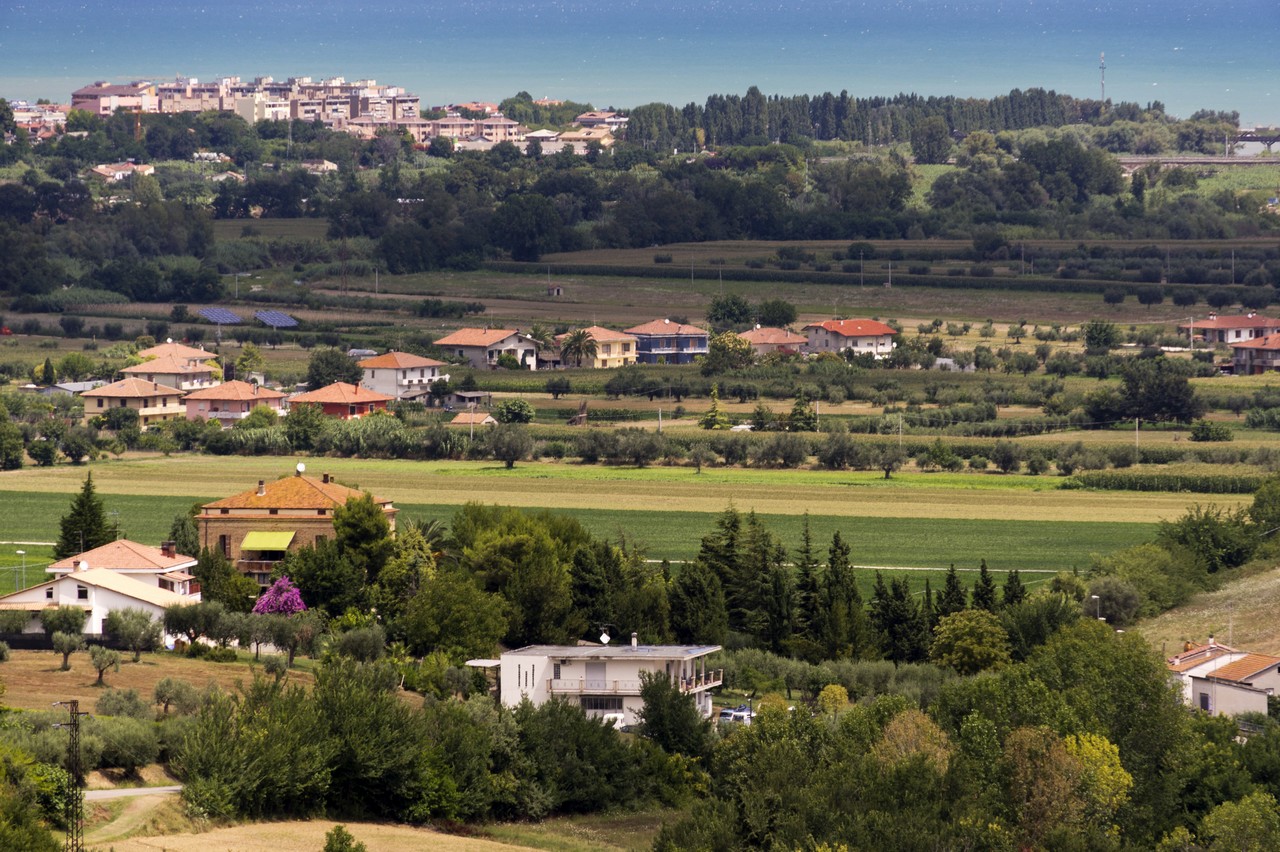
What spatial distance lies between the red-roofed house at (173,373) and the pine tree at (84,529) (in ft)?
109

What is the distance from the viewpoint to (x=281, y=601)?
46.9 meters

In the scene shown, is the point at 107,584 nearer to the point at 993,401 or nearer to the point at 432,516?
the point at 432,516

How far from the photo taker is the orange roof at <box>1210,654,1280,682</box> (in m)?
40.7

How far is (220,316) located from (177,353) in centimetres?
1904

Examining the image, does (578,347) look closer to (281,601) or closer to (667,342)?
(667,342)

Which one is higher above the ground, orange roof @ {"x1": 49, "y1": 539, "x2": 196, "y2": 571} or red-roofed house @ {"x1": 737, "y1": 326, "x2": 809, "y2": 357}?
red-roofed house @ {"x1": 737, "y1": 326, "x2": 809, "y2": 357}

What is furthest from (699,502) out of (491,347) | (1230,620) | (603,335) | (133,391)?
(603,335)

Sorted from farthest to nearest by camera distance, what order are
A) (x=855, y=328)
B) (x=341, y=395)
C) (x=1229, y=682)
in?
(x=855, y=328) → (x=341, y=395) → (x=1229, y=682)

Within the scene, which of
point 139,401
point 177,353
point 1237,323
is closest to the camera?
point 139,401

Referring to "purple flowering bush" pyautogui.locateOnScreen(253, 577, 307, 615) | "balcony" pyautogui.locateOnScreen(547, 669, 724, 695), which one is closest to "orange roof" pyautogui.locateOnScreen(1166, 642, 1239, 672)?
"balcony" pyautogui.locateOnScreen(547, 669, 724, 695)

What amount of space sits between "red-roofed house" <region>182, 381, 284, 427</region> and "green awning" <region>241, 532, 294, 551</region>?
92.7 feet

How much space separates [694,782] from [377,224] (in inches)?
4325

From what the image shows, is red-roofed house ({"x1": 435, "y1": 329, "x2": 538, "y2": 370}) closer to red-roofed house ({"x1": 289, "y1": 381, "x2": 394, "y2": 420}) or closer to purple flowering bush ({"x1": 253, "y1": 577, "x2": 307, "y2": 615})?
red-roofed house ({"x1": 289, "y1": 381, "x2": 394, "y2": 420})

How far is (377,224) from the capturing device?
145 meters
